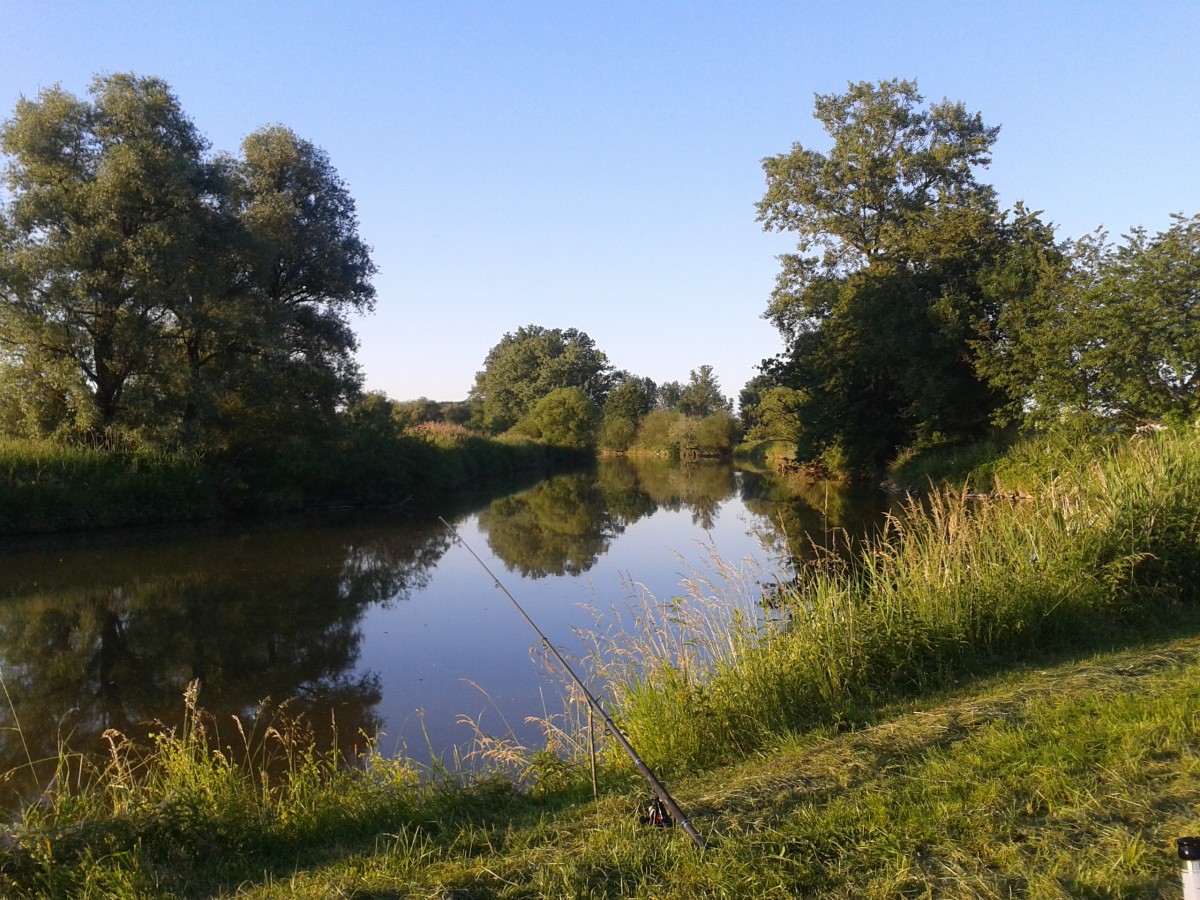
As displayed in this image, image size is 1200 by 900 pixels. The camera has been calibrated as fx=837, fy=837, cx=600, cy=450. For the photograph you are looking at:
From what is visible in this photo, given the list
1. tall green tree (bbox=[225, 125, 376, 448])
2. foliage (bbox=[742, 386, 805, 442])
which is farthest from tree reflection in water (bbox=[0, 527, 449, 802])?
foliage (bbox=[742, 386, 805, 442])

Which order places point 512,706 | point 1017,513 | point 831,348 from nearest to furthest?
point 512,706
point 1017,513
point 831,348

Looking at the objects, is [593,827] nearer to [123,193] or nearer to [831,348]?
[123,193]

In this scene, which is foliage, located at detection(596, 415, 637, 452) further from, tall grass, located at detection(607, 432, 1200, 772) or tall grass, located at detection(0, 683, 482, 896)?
tall grass, located at detection(0, 683, 482, 896)

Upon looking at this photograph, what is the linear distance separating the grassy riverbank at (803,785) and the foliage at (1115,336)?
10.9m

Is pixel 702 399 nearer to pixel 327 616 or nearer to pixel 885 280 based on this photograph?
pixel 885 280

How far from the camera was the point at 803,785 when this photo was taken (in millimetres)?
3396

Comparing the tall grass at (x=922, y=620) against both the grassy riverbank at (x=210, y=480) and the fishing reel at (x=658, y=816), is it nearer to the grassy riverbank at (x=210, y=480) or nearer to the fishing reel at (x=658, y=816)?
the fishing reel at (x=658, y=816)

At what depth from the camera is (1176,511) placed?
7059 mm

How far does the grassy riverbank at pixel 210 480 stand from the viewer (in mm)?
15492

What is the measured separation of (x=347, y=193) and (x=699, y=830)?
23.8 m

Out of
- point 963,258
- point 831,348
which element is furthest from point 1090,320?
point 831,348

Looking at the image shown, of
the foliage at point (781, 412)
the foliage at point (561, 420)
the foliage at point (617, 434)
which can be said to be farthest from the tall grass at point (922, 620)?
the foliage at point (617, 434)

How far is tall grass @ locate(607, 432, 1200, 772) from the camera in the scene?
464 centimetres

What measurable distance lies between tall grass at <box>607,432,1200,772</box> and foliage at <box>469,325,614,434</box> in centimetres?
5442
